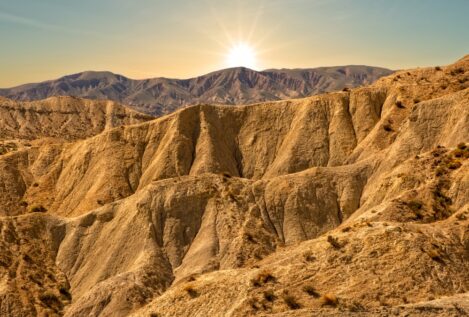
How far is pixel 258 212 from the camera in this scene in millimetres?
48062

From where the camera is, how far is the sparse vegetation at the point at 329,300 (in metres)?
24.8

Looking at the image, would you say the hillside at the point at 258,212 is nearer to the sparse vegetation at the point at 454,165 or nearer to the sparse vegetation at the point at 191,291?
the sparse vegetation at the point at 191,291

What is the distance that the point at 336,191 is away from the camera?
50406 mm

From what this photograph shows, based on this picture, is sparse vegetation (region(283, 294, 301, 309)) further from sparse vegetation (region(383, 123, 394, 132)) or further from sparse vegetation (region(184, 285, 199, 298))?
sparse vegetation (region(383, 123, 394, 132))

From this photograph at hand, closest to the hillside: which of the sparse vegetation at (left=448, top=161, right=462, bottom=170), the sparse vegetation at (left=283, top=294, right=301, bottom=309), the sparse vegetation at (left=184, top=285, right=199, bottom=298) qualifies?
the sparse vegetation at (left=283, top=294, right=301, bottom=309)

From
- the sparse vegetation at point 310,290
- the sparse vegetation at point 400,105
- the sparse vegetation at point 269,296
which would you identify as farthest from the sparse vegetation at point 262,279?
the sparse vegetation at point 400,105

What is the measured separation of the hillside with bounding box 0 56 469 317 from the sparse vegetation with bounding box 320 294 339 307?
7 centimetres

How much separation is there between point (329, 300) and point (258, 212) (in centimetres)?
2337

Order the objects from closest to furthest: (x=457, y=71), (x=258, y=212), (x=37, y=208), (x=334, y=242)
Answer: (x=334, y=242) → (x=258, y=212) → (x=37, y=208) → (x=457, y=71)

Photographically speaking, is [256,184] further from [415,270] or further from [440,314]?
[440,314]

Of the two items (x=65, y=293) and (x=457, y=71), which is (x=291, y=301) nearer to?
(x=65, y=293)

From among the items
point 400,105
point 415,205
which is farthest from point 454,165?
point 400,105

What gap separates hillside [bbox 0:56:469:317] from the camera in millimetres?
27516

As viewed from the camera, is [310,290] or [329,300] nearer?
[329,300]
